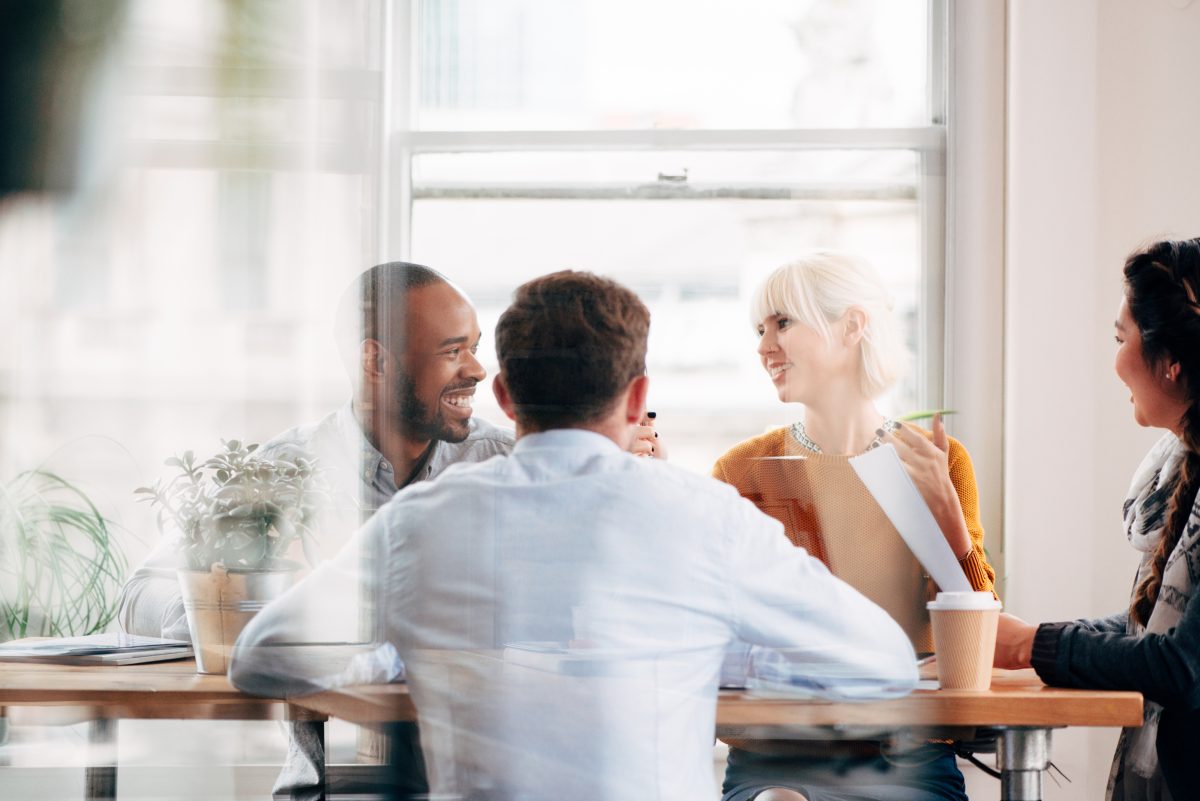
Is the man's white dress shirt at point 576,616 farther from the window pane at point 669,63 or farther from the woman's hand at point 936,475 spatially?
the window pane at point 669,63

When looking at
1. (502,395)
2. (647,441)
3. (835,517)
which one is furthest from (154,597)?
(835,517)

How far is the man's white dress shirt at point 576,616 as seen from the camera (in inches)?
45.0

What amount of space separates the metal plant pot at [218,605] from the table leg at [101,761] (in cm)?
15

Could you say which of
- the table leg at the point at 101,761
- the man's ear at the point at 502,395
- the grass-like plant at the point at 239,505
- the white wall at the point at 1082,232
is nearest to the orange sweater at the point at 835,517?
the man's ear at the point at 502,395

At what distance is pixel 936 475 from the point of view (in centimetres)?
135

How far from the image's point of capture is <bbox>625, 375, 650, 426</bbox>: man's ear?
1.16 m

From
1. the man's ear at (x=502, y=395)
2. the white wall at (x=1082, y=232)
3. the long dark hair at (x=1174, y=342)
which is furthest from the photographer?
the white wall at (x=1082, y=232)

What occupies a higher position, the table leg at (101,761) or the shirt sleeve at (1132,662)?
the shirt sleeve at (1132,662)

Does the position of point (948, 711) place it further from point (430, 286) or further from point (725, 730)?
point (430, 286)

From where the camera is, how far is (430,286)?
1.17 meters

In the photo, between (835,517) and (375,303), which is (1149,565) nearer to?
(835,517)

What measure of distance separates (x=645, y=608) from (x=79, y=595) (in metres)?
0.64

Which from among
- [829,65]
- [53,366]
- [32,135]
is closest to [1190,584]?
[829,65]

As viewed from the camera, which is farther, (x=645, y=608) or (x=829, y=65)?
(x=829, y=65)
